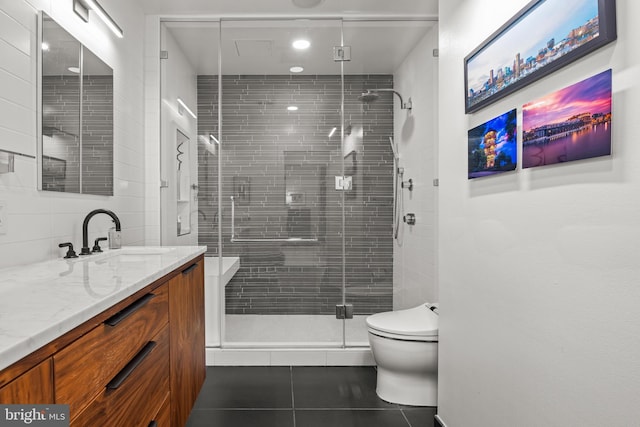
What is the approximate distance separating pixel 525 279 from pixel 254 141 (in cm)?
216

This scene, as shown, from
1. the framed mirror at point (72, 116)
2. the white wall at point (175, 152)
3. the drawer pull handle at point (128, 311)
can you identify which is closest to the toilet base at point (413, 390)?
the drawer pull handle at point (128, 311)

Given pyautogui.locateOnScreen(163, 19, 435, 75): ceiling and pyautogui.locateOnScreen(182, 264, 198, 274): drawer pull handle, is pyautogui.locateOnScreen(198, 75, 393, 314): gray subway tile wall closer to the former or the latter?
pyautogui.locateOnScreen(163, 19, 435, 75): ceiling

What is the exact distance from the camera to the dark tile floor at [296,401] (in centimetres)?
210

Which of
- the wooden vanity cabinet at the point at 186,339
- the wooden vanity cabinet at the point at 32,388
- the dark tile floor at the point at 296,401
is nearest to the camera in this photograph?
the wooden vanity cabinet at the point at 32,388

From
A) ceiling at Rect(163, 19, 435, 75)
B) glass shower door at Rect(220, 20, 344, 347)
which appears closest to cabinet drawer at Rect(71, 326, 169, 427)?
glass shower door at Rect(220, 20, 344, 347)

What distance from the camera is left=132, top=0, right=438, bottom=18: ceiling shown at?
277 centimetres

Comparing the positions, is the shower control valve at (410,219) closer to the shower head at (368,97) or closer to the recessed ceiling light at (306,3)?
the shower head at (368,97)

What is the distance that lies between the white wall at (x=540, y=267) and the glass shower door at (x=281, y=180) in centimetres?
114

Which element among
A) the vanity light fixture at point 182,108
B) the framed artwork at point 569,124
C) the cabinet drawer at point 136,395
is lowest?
the cabinet drawer at point 136,395

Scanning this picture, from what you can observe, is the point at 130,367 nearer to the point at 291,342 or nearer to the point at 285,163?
the point at 291,342

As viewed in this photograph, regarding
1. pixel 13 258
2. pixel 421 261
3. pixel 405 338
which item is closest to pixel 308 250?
pixel 421 261

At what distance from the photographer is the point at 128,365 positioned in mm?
1148

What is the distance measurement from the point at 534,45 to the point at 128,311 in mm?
1437

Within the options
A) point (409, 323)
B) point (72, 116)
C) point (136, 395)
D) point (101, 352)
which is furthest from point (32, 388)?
point (409, 323)
